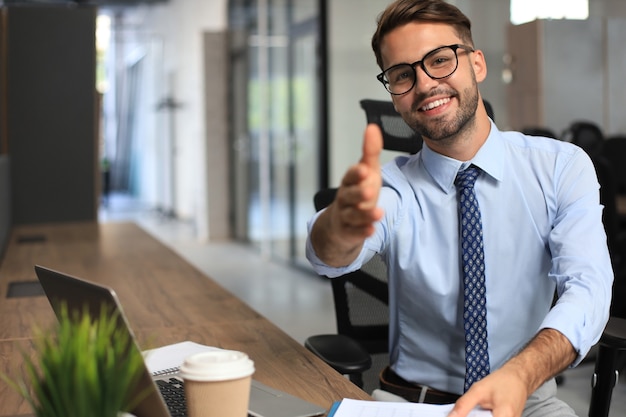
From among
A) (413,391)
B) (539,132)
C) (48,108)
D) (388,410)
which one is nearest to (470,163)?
(413,391)

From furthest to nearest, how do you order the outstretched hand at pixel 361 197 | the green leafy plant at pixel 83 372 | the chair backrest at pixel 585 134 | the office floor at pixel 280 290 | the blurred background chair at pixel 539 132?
the chair backrest at pixel 585 134 → the office floor at pixel 280 290 → the blurred background chair at pixel 539 132 → the outstretched hand at pixel 361 197 → the green leafy plant at pixel 83 372

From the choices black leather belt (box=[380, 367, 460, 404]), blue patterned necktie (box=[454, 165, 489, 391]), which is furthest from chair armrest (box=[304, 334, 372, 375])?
blue patterned necktie (box=[454, 165, 489, 391])

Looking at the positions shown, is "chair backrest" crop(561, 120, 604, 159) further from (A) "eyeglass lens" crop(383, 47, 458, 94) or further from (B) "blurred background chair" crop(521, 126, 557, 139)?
(A) "eyeglass lens" crop(383, 47, 458, 94)

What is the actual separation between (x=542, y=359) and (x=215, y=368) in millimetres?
589

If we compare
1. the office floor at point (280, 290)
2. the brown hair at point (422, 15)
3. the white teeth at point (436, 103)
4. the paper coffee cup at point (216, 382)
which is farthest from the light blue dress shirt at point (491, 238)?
the office floor at point (280, 290)

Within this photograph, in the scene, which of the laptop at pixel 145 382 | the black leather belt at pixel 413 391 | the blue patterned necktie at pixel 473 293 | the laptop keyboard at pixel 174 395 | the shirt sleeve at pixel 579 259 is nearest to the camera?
the laptop at pixel 145 382

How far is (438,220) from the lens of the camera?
5.65 ft

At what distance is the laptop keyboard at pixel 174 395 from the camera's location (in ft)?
3.94

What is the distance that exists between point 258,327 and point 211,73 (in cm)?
857

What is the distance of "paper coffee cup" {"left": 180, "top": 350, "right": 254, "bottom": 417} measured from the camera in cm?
98

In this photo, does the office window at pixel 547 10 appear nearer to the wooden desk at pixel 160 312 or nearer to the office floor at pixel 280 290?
the office floor at pixel 280 290

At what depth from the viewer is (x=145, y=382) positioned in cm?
98

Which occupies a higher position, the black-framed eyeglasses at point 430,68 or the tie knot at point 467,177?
the black-framed eyeglasses at point 430,68

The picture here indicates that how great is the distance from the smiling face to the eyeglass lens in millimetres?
10
